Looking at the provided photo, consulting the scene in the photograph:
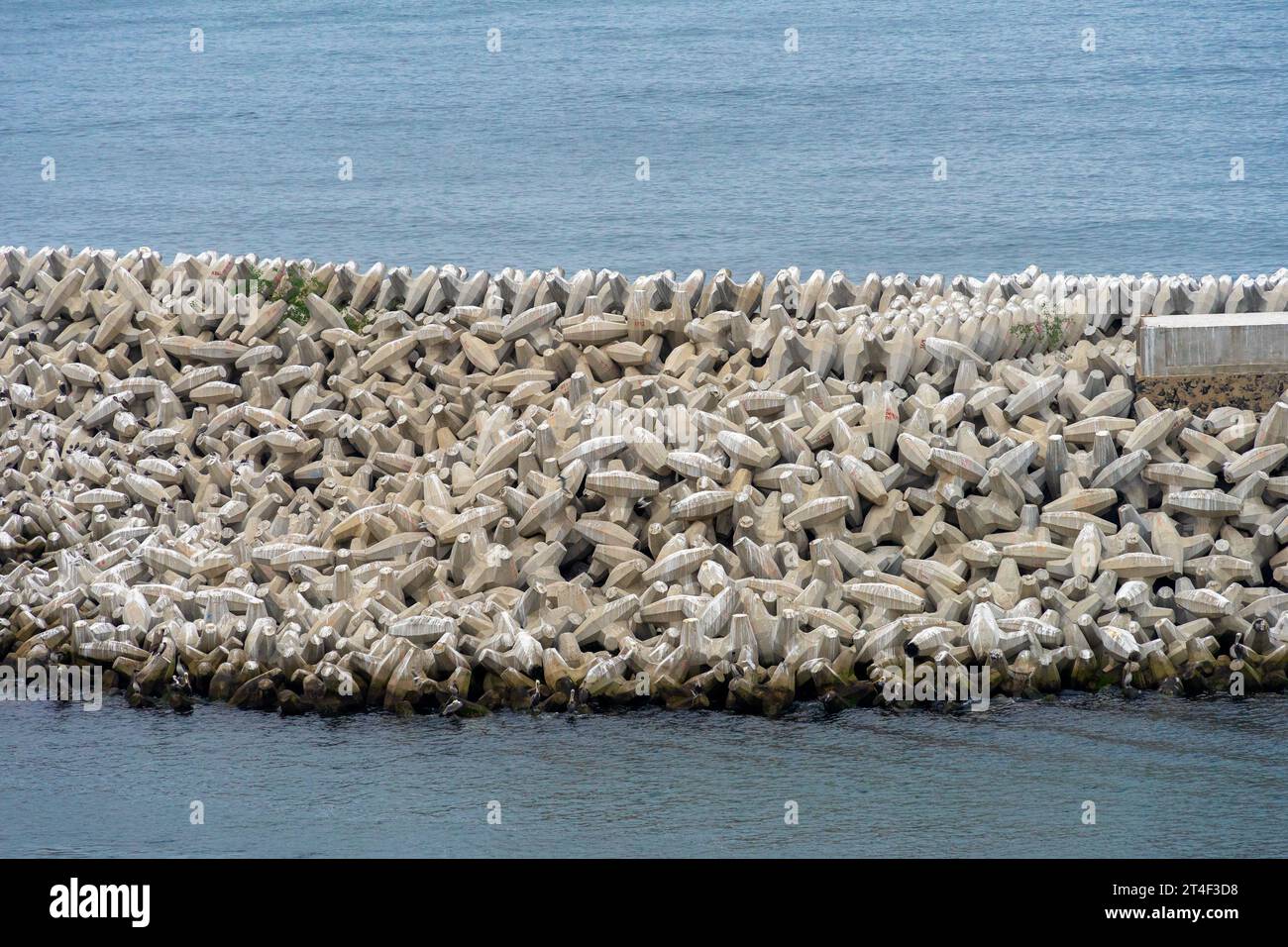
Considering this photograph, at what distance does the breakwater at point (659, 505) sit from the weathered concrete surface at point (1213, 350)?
14.8 inches

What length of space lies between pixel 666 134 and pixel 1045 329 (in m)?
36.1

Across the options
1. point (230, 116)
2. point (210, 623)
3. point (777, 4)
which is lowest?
point (210, 623)

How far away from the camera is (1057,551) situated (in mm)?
16625

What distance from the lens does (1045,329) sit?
19.0 m

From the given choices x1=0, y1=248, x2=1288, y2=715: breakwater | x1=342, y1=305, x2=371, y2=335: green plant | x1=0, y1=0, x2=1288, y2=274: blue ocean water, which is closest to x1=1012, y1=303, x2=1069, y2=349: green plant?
x1=0, y1=248, x2=1288, y2=715: breakwater

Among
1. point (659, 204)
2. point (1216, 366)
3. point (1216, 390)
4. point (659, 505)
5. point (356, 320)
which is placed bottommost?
point (659, 505)

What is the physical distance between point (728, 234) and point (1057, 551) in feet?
88.9

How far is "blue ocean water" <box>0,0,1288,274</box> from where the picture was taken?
42.0 metres

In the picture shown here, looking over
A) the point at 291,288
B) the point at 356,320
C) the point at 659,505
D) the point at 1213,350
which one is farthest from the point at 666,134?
the point at 659,505

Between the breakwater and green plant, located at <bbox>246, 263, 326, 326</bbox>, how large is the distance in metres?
0.42

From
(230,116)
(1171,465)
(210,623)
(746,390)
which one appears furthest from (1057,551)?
(230,116)

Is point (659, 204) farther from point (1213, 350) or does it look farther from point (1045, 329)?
point (1213, 350)

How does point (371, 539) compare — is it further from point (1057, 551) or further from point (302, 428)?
point (1057, 551)

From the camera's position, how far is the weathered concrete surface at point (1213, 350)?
1808cm
